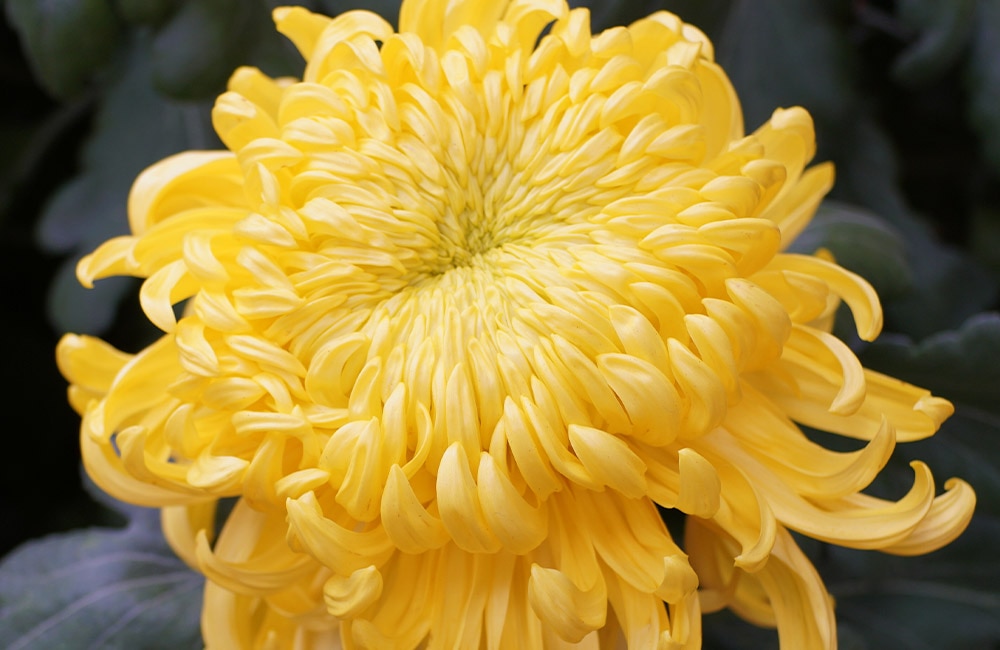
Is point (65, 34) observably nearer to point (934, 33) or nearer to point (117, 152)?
point (117, 152)

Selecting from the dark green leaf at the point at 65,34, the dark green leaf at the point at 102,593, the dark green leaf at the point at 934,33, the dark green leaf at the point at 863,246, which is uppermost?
the dark green leaf at the point at 934,33

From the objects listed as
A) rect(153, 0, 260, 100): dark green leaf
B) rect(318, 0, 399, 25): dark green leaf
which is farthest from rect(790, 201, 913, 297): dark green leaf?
rect(153, 0, 260, 100): dark green leaf

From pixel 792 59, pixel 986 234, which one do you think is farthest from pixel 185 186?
pixel 986 234

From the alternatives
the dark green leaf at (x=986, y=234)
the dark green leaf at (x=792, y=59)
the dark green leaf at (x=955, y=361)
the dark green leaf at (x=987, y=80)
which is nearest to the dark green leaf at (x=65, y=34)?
the dark green leaf at (x=792, y=59)

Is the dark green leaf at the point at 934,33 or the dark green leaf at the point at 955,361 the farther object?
the dark green leaf at the point at 934,33

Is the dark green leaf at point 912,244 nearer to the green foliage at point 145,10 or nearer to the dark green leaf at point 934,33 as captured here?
the dark green leaf at point 934,33
